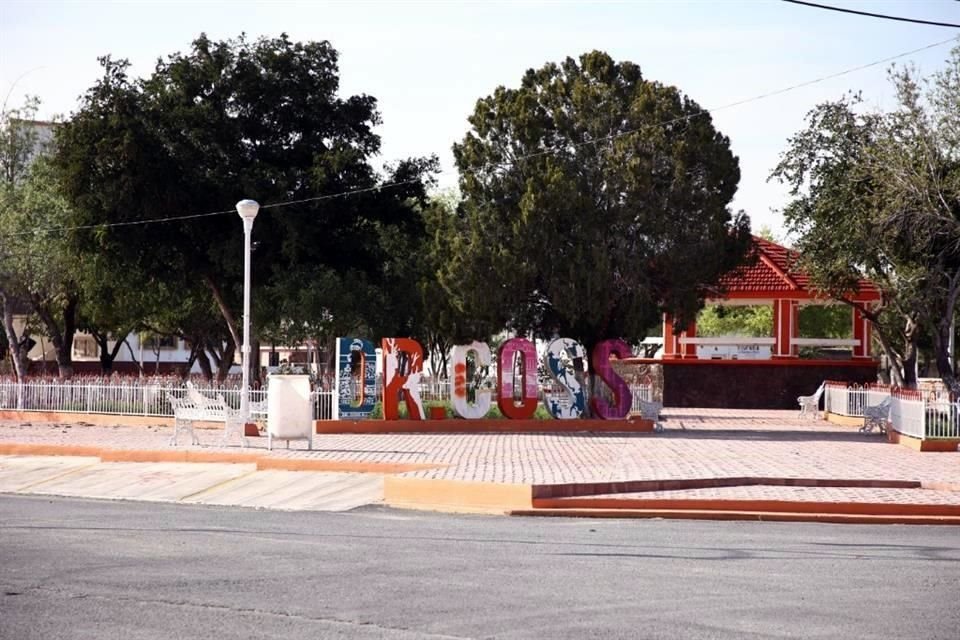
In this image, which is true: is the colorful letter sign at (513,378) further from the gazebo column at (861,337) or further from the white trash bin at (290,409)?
the gazebo column at (861,337)

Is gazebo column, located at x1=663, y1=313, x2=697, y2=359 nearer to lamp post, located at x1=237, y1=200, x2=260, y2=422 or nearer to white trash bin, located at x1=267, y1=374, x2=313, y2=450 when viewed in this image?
lamp post, located at x1=237, y1=200, x2=260, y2=422

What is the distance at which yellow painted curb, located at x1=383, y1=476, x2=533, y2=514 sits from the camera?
1669cm

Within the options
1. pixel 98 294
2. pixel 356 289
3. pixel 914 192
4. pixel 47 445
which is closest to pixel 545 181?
pixel 356 289

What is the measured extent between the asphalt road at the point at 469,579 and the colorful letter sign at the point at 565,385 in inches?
687

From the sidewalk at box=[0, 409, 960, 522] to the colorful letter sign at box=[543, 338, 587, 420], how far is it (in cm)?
229

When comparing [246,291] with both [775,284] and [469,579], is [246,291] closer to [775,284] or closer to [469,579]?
[469,579]

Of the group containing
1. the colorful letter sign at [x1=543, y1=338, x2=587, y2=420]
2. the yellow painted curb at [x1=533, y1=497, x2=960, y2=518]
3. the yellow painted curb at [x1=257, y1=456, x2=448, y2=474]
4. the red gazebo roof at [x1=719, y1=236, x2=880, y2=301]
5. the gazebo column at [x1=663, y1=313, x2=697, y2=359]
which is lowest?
the yellow painted curb at [x1=533, y1=497, x2=960, y2=518]

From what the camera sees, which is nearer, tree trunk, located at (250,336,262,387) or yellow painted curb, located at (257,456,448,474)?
yellow painted curb, located at (257,456,448,474)

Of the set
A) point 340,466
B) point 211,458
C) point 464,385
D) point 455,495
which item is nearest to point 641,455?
point 340,466

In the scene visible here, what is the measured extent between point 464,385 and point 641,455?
920 cm

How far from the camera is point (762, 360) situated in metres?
47.2

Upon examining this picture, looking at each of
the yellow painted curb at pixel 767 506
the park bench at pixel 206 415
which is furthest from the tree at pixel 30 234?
the yellow painted curb at pixel 767 506

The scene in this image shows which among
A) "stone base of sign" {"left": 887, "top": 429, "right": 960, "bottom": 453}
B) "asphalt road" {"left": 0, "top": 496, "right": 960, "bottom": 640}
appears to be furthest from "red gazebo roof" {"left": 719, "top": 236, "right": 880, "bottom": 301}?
"asphalt road" {"left": 0, "top": 496, "right": 960, "bottom": 640}

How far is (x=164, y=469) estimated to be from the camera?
71.5 ft
